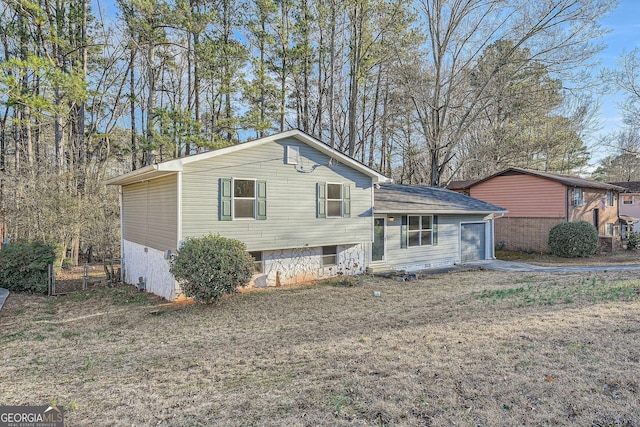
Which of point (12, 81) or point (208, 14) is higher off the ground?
point (208, 14)

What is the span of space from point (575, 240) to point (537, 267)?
4.09 m

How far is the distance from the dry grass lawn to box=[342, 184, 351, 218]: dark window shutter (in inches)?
153

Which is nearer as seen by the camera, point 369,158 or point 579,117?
point 579,117

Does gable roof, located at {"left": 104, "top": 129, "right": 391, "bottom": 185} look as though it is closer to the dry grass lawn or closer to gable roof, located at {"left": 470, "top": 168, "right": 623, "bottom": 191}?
the dry grass lawn

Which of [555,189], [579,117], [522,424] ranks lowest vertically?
[522,424]

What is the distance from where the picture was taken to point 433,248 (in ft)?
49.0

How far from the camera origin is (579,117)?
24.9 m

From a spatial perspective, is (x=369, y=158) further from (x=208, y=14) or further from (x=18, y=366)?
(x=18, y=366)

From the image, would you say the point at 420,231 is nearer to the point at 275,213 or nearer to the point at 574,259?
the point at 275,213

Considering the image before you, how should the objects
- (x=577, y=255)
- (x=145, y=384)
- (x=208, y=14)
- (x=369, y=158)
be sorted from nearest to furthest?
1. (x=145, y=384)
2. (x=577, y=255)
3. (x=208, y=14)
4. (x=369, y=158)

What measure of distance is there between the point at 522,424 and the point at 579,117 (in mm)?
28656

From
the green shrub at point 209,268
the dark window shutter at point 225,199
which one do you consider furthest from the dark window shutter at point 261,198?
the green shrub at point 209,268

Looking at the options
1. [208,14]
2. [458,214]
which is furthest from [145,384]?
[208,14]

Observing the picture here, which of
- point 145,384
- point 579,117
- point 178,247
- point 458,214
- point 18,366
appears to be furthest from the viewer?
point 579,117
